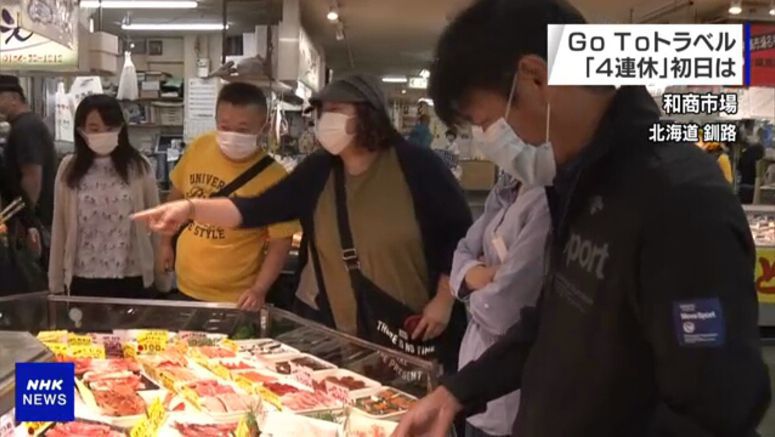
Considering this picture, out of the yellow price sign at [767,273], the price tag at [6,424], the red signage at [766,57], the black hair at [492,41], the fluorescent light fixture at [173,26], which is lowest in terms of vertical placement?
the yellow price sign at [767,273]

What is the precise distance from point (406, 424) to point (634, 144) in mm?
806

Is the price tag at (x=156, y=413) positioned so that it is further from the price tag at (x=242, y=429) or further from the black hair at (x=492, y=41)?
the black hair at (x=492, y=41)

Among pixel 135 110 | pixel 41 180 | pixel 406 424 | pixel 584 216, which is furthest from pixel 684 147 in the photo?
pixel 135 110

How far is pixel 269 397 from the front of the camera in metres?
2.43

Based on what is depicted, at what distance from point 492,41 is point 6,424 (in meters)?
1.16

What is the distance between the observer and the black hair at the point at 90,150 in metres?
3.57

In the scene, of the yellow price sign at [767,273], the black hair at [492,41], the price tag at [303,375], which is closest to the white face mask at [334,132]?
the price tag at [303,375]

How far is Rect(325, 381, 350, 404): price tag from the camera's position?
2420 mm

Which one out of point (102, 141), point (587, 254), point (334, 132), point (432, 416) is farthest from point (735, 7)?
point (587, 254)

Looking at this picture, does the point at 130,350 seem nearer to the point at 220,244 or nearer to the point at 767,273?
the point at 220,244

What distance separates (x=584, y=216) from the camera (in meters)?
1.35

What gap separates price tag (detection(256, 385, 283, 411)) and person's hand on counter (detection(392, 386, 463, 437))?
661 millimetres

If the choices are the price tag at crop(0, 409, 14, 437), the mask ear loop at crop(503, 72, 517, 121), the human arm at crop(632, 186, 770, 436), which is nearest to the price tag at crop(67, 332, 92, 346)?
the price tag at crop(0, 409, 14, 437)

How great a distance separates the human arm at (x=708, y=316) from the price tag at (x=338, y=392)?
1.40m
